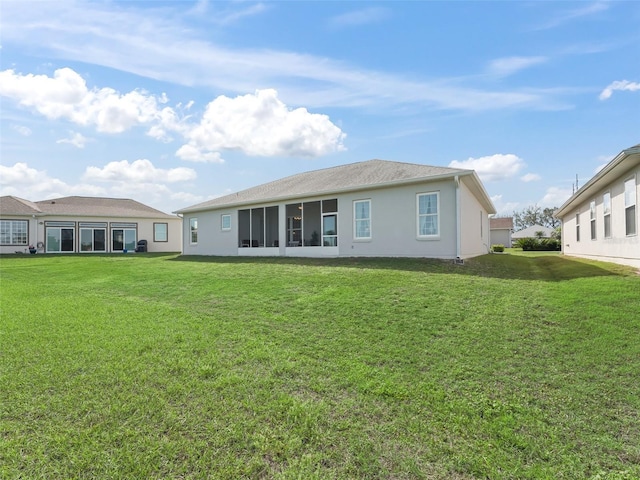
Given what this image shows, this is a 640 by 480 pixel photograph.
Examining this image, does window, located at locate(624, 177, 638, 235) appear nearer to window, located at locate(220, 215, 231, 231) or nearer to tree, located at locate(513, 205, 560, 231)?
window, located at locate(220, 215, 231, 231)

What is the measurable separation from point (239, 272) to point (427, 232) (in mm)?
6391

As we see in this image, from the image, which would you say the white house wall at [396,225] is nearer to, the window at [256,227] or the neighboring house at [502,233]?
the window at [256,227]

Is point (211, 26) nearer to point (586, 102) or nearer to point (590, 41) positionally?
point (590, 41)

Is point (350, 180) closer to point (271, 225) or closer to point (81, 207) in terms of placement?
point (271, 225)

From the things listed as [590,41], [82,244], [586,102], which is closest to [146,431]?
[590,41]

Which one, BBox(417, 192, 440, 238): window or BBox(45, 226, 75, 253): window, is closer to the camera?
BBox(417, 192, 440, 238): window

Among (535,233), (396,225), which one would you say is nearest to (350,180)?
(396,225)

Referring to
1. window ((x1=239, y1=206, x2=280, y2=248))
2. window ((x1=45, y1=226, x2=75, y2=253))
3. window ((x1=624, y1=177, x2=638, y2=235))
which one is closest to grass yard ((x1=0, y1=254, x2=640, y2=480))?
window ((x1=624, y1=177, x2=638, y2=235))

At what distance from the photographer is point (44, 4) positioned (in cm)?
820

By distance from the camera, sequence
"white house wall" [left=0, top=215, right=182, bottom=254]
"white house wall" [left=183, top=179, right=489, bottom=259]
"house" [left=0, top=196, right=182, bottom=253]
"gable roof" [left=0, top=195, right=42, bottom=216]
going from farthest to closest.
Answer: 1. "white house wall" [left=0, top=215, right=182, bottom=254]
2. "house" [left=0, top=196, right=182, bottom=253]
3. "gable roof" [left=0, top=195, right=42, bottom=216]
4. "white house wall" [left=183, top=179, right=489, bottom=259]

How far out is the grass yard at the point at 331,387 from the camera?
282cm

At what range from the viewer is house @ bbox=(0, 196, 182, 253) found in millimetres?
24906

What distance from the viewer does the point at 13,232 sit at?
2486cm

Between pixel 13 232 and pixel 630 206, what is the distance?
109 ft
